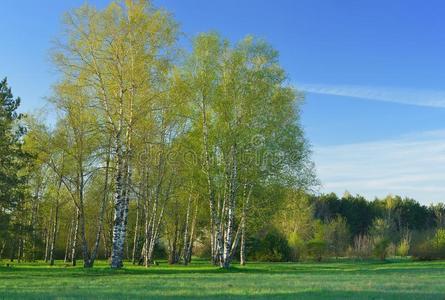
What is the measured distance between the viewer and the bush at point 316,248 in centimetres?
5662

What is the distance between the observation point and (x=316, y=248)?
187 ft

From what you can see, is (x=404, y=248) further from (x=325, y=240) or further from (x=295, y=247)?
(x=295, y=247)

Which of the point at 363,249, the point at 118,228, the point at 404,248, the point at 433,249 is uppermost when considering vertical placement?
the point at 404,248

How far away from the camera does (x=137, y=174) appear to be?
4306 cm

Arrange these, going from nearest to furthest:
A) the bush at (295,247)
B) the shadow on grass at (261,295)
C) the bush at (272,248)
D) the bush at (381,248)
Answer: the shadow on grass at (261,295) < the bush at (272,248) < the bush at (295,247) < the bush at (381,248)

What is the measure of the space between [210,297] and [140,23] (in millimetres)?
19287

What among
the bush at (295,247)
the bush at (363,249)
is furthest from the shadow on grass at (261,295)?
the bush at (363,249)

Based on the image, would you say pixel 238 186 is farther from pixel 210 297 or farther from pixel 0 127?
pixel 210 297

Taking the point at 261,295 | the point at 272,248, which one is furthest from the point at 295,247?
the point at 261,295

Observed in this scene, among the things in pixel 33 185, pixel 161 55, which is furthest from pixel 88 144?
pixel 33 185

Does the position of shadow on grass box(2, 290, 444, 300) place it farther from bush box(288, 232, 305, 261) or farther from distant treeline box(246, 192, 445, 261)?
bush box(288, 232, 305, 261)

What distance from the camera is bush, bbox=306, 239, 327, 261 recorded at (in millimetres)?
56625

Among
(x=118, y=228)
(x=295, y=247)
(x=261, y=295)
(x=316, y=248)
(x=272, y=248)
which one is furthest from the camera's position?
(x=316, y=248)

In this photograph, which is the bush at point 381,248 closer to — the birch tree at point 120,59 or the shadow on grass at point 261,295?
the birch tree at point 120,59
